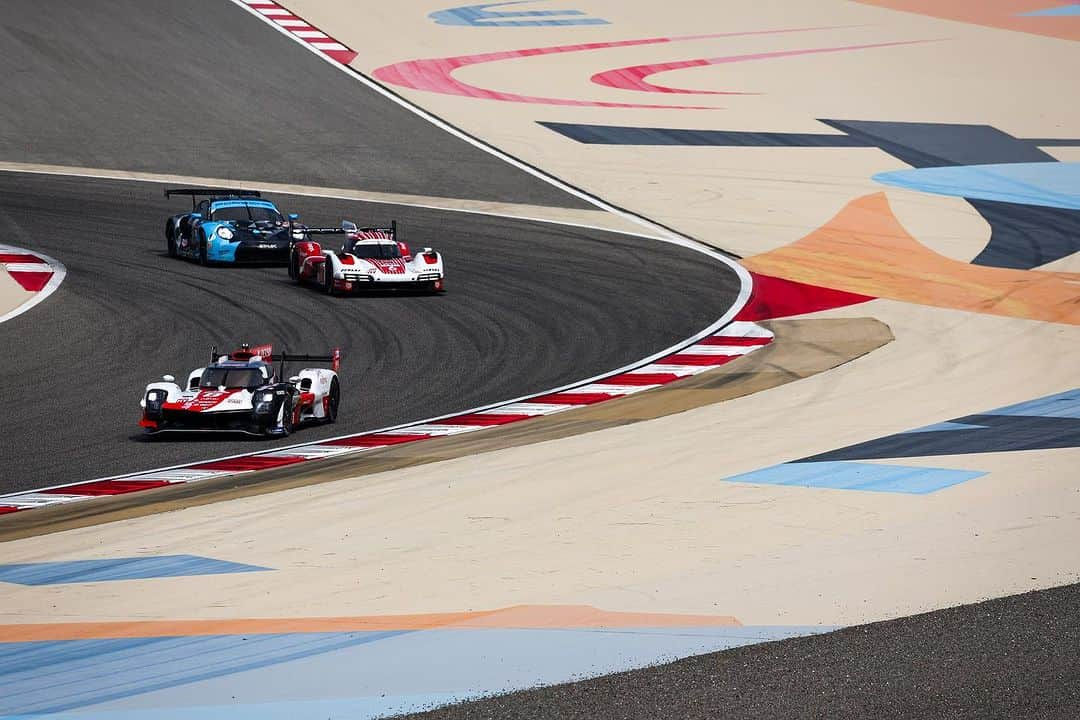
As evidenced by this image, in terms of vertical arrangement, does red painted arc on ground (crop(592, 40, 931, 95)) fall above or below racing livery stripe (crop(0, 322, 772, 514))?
above

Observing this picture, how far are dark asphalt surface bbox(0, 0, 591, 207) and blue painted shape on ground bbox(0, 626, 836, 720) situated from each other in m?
23.3

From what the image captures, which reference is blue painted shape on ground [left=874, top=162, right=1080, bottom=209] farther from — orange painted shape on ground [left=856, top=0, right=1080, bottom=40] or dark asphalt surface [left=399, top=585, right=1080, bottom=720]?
dark asphalt surface [left=399, top=585, right=1080, bottom=720]

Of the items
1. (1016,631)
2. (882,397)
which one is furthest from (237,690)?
(882,397)

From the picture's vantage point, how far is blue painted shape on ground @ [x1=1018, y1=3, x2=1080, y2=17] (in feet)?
155

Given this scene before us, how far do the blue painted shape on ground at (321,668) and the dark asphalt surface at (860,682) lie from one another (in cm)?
33

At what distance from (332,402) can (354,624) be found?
8278mm

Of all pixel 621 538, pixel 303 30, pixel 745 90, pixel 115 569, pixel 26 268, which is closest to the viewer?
pixel 115 569

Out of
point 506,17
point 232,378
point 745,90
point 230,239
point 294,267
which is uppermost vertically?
point 506,17

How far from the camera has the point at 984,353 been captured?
20.8 meters

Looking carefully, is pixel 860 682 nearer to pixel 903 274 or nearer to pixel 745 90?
pixel 903 274

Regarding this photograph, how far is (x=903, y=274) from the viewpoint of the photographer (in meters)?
26.7

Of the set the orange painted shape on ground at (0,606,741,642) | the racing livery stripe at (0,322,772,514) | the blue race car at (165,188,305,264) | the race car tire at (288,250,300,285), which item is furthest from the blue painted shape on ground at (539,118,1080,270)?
the orange painted shape on ground at (0,606,741,642)

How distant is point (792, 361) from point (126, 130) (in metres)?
20.4

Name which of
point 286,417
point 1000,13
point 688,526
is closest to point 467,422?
point 286,417
